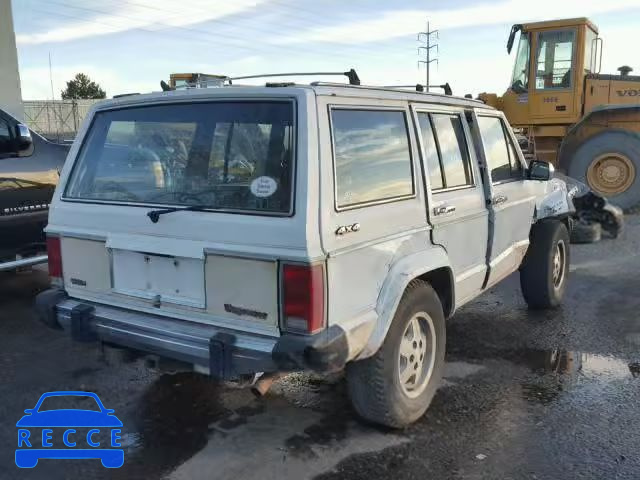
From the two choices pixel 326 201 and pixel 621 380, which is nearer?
pixel 326 201

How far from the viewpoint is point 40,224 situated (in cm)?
582

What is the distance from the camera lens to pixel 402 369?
352cm

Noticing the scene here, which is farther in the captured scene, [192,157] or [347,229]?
[192,157]

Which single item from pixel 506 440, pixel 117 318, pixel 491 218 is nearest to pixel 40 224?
pixel 117 318

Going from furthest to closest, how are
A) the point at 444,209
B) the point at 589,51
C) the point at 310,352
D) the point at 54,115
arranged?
the point at 54,115 < the point at 589,51 < the point at 444,209 < the point at 310,352

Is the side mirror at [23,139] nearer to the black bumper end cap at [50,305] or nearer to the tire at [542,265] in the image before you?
the black bumper end cap at [50,305]

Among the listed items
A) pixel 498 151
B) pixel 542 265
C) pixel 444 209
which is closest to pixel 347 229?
pixel 444 209

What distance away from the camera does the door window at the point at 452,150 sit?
394 centimetres

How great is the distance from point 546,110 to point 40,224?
9.29 metres

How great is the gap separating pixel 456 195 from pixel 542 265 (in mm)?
1963

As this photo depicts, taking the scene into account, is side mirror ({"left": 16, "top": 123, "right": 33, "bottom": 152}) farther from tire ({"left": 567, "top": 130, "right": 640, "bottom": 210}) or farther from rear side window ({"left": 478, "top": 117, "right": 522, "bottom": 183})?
tire ({"left": 567, "top": 130, "right": 640, "bottom": 210})

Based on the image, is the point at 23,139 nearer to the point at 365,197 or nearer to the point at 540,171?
the point at 365,197

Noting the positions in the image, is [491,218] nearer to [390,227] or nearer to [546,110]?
[390,227]

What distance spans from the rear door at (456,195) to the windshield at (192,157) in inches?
42.0
